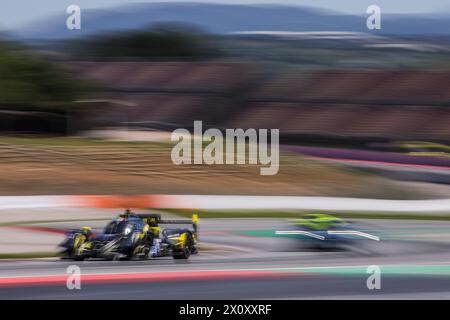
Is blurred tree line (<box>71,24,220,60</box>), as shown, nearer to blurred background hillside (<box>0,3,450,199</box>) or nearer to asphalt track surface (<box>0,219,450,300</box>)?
blurred background hillside (<box>0,3,450,199</box>)

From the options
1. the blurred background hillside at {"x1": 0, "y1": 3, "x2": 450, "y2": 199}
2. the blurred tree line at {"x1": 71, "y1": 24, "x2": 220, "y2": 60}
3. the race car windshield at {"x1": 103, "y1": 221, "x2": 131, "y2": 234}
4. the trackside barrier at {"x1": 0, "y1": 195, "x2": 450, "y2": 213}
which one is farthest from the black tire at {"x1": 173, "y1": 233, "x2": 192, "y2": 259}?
the blurred tree line at {"x1": 71, "y1": 24, "x2": 220, "y2": 60}

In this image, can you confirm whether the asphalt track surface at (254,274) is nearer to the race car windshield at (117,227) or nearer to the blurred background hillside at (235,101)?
the race car windshield at (117,227)

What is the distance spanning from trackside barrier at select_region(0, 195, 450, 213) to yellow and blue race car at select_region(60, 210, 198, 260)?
5.34 m

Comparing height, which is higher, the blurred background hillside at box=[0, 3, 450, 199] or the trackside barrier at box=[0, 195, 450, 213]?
the blurred background hillside at box=[0, 3, 450, 199]

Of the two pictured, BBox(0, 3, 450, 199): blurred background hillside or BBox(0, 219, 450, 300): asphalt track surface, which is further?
BBox(0, 3, 450, 199): blurred background hillside

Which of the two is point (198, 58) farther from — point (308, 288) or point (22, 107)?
point (308, 288)

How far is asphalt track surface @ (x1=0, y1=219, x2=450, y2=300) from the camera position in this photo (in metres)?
7.80

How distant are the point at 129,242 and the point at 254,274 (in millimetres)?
1468

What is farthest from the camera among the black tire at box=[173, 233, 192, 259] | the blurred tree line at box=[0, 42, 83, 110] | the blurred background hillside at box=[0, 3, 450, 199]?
the blurred tree line at box=[0, 42, 83, 110]

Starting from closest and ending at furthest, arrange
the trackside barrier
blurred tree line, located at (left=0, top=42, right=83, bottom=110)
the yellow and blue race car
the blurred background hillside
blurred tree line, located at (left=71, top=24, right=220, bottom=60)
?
the yellow and blue race car, the trackside barrier, the blurred background hillside, blurred tree line, located at (left=0, top=42, right=83, bottom=110), blurred tree line, located at (left=71, top=24, right=220, bottom=60)

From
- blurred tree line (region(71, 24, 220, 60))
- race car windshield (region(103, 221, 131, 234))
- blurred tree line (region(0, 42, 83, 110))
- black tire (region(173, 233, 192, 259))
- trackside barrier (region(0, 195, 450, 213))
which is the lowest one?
trackside barrier (region(0, 195, 450, 213))

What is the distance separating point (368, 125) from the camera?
28.2 m
